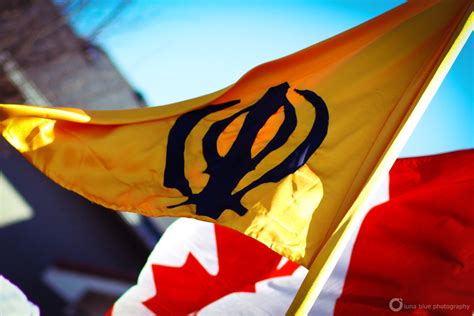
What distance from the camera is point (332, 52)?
11.1 feet

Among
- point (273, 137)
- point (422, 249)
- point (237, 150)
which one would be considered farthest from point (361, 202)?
point (422, 249)

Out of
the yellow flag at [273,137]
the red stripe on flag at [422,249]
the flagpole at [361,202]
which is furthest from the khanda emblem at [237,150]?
the red stripe on flag at [422,249]

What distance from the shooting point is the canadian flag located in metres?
3.55

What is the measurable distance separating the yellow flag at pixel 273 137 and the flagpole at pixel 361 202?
49mm

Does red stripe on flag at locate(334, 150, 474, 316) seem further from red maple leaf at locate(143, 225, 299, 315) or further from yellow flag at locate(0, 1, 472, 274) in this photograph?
yellow flag at locate(0, 1, 472, 274)

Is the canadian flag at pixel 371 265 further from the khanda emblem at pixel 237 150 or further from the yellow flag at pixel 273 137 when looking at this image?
the khanda emblem at pixel 237 150

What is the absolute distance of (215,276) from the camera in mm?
4340

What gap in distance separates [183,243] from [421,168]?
2.01 meters


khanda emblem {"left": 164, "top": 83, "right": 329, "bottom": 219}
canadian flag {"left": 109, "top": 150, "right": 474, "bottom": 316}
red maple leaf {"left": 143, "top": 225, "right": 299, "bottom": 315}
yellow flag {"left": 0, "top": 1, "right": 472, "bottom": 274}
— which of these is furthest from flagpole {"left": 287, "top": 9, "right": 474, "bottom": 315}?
red maple leaf {"left": 143, "top": 225, "right": 299, "bottom": 315}

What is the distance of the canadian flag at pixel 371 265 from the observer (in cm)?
355

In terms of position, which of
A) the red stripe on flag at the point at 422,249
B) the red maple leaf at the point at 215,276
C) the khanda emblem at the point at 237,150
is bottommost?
the red stripe on flag at the point at 422,249

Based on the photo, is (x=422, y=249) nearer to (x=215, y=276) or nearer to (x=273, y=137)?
(x=273, y=137)

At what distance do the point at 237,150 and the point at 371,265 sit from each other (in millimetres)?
1298

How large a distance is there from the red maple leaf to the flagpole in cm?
161
